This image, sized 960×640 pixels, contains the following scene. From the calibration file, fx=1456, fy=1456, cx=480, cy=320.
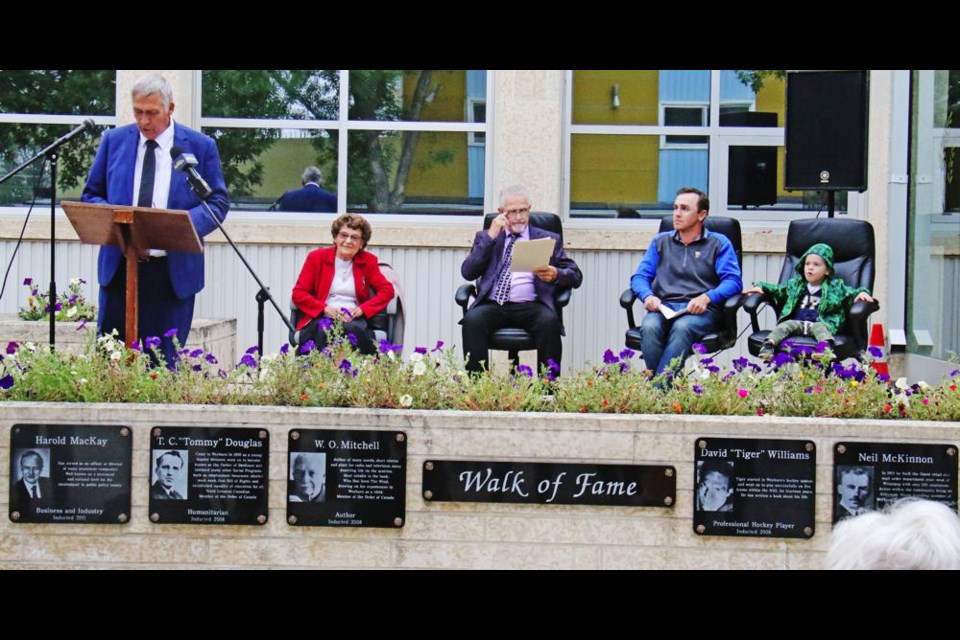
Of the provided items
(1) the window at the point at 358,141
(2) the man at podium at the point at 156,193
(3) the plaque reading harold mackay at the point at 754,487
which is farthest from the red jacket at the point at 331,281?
(3) the plaque reading harold mackay at the point at 754,487

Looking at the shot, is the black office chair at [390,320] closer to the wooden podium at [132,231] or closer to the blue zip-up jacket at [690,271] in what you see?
the blue zip-up jacket at [690,271]

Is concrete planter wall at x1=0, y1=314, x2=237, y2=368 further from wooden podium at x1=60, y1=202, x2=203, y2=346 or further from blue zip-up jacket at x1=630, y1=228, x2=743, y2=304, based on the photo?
blue zip-up jacket at x1=630, y1=228, x2=743, y2=304

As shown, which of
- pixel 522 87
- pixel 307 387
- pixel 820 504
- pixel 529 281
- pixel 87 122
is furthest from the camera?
pixel 522 87

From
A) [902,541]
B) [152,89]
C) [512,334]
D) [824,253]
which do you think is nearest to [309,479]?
[152,89]

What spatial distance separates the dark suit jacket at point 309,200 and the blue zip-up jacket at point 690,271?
2.96 m

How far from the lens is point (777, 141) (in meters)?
11.0

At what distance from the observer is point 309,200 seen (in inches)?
432

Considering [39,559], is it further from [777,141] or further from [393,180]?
[777,141]

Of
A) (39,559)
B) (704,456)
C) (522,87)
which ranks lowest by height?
(39,559)

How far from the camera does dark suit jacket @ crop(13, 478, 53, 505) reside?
18.3ft

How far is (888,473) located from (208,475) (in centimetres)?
257

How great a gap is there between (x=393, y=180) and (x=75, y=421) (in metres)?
5.64

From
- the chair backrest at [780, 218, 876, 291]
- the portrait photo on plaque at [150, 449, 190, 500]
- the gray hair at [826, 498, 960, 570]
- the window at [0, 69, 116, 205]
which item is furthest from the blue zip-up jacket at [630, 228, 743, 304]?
Result: the gray hair at [826, 498, 960, 570]

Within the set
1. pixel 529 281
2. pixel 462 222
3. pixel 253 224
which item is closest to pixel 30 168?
pixel 253 224
